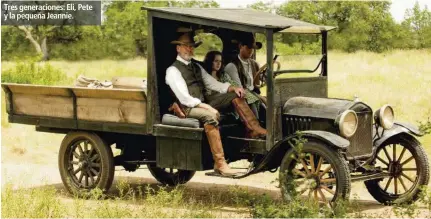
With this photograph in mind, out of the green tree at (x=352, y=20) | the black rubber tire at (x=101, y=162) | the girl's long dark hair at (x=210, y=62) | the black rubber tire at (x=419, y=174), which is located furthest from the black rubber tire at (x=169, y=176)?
the green tree at (x=352, y=20)

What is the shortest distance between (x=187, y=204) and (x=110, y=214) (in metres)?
1.24

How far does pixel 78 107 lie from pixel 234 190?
2.31 meters

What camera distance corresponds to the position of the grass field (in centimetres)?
855

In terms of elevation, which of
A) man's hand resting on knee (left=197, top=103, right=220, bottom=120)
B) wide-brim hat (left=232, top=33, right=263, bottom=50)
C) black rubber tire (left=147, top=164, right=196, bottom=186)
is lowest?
black rubber tire (left=147, top=164, right=196, bottom=186)

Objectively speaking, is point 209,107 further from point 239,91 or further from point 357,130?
point 357,130

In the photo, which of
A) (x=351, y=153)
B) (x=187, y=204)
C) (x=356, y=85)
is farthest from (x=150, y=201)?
(x=356, y=85)

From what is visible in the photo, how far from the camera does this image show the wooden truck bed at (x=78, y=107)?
9656 millimetres

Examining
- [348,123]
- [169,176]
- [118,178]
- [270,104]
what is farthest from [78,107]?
[348,123]

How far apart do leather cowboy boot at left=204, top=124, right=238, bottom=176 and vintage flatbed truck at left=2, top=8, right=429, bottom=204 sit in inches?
3.9

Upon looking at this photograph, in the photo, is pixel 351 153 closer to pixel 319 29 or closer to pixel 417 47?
pixel 319 29

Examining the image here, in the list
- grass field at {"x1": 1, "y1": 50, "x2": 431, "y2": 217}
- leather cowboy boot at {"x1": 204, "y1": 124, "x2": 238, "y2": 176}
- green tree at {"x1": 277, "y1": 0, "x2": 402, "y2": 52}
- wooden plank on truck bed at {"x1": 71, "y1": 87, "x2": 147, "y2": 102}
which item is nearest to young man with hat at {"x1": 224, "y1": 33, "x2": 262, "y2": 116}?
grass field at {"x1": 1, "y1": 50, "x2": 431, "y2": 217}

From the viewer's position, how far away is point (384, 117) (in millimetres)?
9312

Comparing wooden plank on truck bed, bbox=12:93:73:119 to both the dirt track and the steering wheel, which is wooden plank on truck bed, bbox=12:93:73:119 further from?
the steering wheel

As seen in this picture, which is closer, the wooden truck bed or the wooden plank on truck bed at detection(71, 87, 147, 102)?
the wooden plank on truck bed at detection(71, 87, 147, 102)
